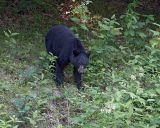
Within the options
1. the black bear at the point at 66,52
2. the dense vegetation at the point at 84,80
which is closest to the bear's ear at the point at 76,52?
the black bear at the point at 66,52

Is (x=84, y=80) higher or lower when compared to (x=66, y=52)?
lower

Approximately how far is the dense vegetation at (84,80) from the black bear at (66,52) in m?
0.20

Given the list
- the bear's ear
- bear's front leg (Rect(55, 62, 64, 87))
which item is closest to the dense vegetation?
bear's front leg (Rect(55, 62, 64, 87))

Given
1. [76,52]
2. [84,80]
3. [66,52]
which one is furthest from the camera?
[84,80]

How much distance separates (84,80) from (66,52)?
0.78 metres

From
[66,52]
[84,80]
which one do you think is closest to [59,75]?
[66,52]

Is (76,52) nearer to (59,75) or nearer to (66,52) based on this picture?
(66,52)

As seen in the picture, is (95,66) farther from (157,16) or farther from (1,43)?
(157,16)

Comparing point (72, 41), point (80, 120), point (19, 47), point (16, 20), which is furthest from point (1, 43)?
point (80, 120)

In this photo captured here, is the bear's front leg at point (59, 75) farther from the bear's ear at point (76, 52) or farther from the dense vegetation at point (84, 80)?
the bear's ear at point (76, 52)

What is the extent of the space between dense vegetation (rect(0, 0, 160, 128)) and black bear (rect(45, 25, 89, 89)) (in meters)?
0.20

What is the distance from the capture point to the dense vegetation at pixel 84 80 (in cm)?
648

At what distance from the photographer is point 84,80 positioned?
888 cm

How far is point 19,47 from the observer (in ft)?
34.2
